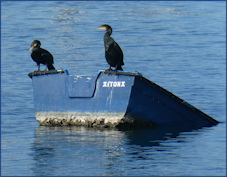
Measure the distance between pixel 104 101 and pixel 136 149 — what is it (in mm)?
1993

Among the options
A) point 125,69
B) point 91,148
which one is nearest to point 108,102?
point 91,148

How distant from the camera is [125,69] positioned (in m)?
25.6

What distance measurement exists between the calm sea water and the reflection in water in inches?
0.7

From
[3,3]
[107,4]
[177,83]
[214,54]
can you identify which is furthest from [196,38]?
[3,3]

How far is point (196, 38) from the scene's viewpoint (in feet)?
110

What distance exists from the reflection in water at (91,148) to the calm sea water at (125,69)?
18 mm

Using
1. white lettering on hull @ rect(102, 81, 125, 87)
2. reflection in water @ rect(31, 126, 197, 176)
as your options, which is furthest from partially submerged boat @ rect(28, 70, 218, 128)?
reflection in water @ rect(31, 126, 197, 176)

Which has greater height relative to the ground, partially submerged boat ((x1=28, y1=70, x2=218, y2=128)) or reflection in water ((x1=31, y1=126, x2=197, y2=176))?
partially submerged boat ((x1=28, y1=70, x2=218, y2=128))

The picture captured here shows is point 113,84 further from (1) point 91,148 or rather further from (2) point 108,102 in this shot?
(1) point 91,148

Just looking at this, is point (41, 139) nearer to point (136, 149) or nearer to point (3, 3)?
point (136, 149)

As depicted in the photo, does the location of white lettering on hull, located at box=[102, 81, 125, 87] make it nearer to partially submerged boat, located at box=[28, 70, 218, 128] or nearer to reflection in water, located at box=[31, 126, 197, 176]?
partially submerged boat, located at box=[28, 70, 218, 128]

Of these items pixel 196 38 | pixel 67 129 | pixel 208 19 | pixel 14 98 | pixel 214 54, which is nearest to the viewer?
pixel 67 129

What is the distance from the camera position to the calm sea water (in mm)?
13883

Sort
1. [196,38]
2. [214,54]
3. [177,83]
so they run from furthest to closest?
[196,38], [214,54], [177,83]
